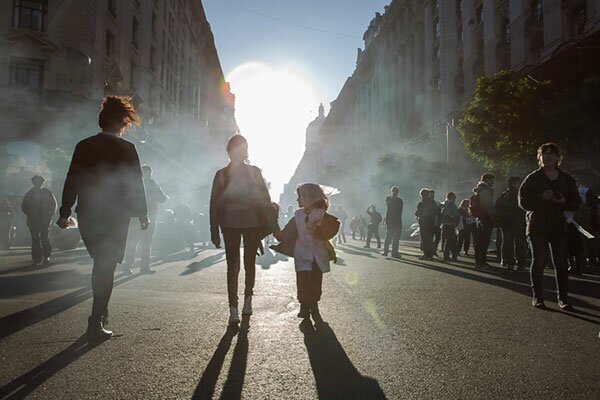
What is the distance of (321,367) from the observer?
3.08 meters

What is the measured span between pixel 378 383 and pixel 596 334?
238cm

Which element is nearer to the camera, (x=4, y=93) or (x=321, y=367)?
(x=321, y=367)

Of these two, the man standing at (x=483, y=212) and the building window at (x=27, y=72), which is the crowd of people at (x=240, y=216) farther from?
the building window at (x=27, y=72)

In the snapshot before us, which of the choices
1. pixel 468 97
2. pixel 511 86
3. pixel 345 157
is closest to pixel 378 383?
pixel 511 86

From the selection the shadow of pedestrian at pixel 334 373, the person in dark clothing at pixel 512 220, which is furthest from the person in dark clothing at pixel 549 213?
the person in dark clothing at pixel 512 220

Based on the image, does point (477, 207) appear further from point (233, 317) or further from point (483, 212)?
point (233, 317)

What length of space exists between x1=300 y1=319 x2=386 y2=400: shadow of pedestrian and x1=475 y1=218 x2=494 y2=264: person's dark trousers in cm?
718

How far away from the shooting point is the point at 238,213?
15.3 feet

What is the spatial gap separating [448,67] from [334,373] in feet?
115

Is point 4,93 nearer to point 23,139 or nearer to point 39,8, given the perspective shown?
point 23,139

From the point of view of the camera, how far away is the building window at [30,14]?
2264 cm

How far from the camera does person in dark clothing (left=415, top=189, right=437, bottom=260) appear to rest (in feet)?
40.6

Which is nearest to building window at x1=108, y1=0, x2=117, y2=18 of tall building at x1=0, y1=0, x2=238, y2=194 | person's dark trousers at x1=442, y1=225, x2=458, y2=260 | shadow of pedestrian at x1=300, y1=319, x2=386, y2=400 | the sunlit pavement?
tall building at x1=0, y1=0, x2=238, y2=194

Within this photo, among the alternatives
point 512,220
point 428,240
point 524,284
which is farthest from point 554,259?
point 428,240
